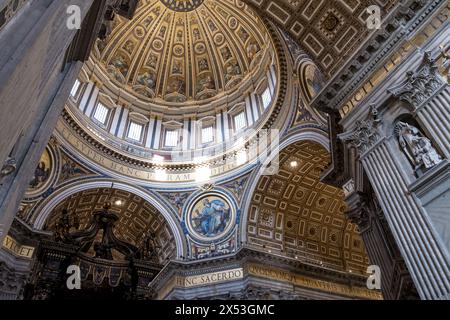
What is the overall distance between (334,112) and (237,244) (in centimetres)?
779

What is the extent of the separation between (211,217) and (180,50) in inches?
462

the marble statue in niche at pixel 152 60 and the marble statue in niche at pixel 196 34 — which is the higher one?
the marble statue in niche at pixel 196 34

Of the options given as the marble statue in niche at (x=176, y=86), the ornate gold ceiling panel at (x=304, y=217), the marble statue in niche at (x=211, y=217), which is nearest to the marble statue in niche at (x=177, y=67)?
the marble statue in niche at (x=176, y=86)

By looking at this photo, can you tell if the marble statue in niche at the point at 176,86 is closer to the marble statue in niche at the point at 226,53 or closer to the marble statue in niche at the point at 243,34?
the marble statue in niche at the point at 226,53

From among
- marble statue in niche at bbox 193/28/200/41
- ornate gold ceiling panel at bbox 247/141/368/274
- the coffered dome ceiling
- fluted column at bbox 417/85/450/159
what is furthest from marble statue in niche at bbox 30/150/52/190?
fluted column at bbox 417/85/450/159

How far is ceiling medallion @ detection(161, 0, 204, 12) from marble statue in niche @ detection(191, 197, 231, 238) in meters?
12.6

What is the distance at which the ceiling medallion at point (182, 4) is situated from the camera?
22.3 m

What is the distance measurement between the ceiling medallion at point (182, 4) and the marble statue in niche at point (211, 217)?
12.6 metres

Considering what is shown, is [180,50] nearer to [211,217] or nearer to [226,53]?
[226,53]

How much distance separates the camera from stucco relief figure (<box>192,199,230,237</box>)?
53.1ft

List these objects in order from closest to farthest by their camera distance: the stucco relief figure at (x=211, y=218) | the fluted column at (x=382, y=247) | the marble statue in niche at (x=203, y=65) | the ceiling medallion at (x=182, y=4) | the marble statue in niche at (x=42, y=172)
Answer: the fluted column at (x=382, y=247) → the marble statue in niche at (x=42, y=172) → the stucco relief figure at (x=211, y=218) → the ceiling medallion at (x=182, y=4) → the marble statue in niche at (x=203, y=65)

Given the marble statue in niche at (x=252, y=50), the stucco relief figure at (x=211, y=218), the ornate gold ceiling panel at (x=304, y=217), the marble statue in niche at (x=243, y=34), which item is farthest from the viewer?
the marble statue in niche at (x=243, y=34)

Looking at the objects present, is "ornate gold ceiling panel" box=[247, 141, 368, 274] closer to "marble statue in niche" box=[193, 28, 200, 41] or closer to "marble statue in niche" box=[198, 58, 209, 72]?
"marble statue in niche" box=[198, 58, 209, 72]

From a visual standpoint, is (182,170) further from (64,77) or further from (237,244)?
(64,77)
